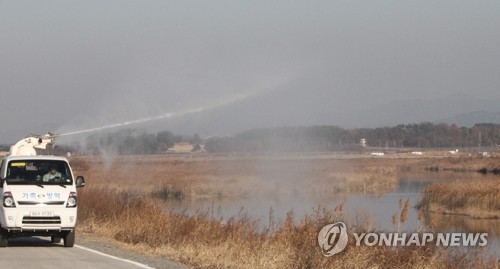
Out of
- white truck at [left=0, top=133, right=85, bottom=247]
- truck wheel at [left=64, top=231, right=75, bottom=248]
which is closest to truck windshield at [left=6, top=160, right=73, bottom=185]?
white truck at [left=0, top=133, right=85, bottom=247]

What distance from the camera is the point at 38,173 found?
61.8 ft

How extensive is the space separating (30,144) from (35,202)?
250 inches

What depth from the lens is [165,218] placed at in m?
21.5

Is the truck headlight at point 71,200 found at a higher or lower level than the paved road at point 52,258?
higher

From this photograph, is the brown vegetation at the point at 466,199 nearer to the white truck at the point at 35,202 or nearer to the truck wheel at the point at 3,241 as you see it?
the white truck at the point at 35,202

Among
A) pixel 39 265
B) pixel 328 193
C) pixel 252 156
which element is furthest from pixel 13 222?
pixel 252 156

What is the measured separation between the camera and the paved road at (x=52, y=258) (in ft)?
49.1

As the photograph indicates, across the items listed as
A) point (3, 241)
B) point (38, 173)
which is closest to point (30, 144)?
point (38, 173)

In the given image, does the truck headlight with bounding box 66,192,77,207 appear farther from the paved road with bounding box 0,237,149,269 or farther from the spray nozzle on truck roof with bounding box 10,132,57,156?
the spray nozzle on truck roof with bounding box 10,132,57,156

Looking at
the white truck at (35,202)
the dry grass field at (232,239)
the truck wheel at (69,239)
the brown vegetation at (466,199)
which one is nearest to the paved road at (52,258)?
the truck wheel at (69,239)

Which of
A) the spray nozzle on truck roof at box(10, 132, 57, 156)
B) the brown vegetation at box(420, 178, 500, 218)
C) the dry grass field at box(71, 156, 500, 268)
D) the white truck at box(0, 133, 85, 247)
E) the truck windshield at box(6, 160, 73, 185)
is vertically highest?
the spray nozzle on truck roof at box(10, 132, 57, 156)

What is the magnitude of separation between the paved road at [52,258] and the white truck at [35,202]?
386 millimetres

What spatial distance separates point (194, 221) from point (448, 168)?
3043 inches

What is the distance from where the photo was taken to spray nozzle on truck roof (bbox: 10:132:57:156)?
76.2 feet
